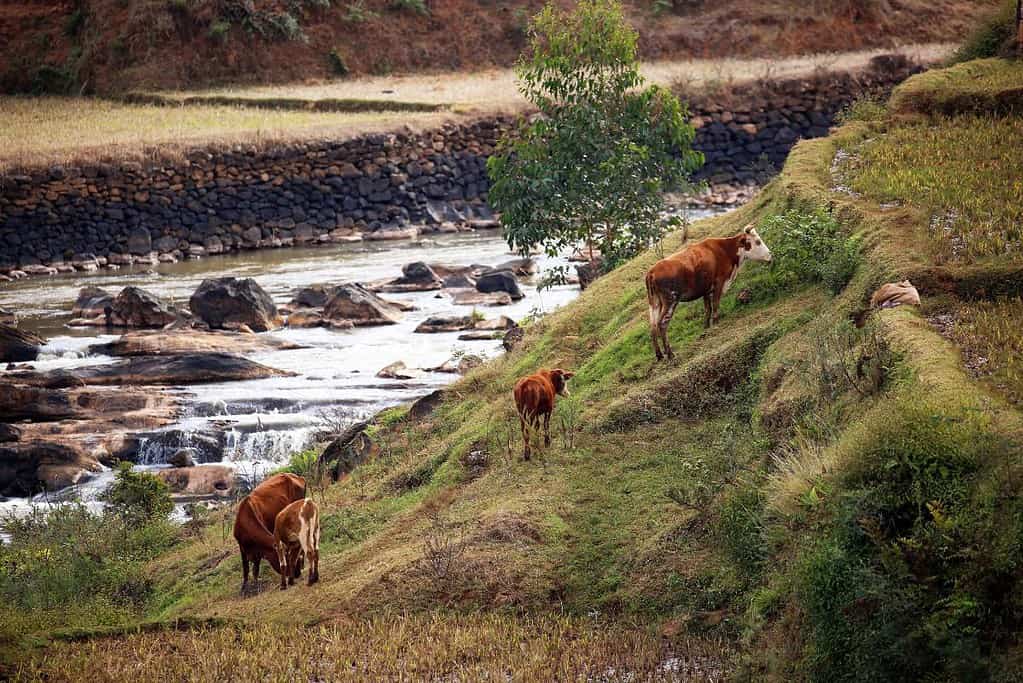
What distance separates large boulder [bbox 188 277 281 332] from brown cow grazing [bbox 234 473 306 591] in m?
15.0

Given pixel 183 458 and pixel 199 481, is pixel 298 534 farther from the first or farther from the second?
pixel 183 458

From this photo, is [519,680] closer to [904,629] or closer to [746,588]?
[746,588]

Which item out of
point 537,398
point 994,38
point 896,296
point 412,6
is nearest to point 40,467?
point 537,398

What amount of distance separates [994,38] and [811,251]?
494 inches

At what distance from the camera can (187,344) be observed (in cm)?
2405

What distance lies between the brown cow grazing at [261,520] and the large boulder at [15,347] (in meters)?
14.0

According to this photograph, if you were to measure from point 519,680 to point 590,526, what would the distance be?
2.03 metres

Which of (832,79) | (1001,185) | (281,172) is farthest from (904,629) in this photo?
(832,79)

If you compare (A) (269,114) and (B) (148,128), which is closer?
(B) (148,128)

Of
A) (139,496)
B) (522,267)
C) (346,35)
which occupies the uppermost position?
(346,35)

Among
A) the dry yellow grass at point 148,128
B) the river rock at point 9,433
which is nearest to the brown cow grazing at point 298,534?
the river rock at point 9,433

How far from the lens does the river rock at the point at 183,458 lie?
17.9 metres

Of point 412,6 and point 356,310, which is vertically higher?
point 412,6

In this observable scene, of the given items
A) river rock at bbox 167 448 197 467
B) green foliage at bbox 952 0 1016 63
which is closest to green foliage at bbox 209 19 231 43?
green foliage at bbox 952 0 1016 63
